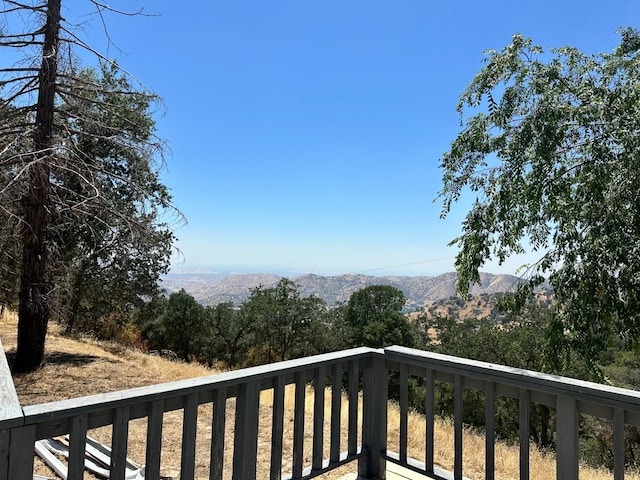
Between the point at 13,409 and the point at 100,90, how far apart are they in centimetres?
659

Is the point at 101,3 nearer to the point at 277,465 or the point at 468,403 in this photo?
the point at 277,465

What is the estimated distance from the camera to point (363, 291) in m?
28.7

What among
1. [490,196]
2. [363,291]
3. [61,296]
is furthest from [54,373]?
[363,291]

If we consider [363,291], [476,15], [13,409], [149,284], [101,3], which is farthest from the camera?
[363,291]

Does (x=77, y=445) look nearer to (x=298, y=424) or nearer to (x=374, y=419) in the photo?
(x=298, y=424)

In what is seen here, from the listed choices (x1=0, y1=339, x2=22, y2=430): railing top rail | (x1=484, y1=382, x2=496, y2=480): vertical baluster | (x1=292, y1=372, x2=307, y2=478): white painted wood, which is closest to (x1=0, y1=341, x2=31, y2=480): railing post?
(x1=0, y1=339, x2=22, y2=430): railing top rail

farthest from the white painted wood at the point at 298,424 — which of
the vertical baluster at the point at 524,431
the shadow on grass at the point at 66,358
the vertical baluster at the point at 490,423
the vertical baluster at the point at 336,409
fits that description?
the shadow on grass at the point at 66,358

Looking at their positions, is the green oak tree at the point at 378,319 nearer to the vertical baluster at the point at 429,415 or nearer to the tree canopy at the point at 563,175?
the tree canopy at the point at 563,175

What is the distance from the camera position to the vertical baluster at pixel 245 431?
78.6 inches

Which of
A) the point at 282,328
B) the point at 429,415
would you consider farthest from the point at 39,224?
the point at 282,328

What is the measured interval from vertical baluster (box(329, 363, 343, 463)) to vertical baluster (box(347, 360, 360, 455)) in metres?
0.12

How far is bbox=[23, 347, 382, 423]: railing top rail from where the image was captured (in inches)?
54.9

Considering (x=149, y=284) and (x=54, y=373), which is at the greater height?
(x=149, y=284)

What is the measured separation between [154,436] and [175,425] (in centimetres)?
332
